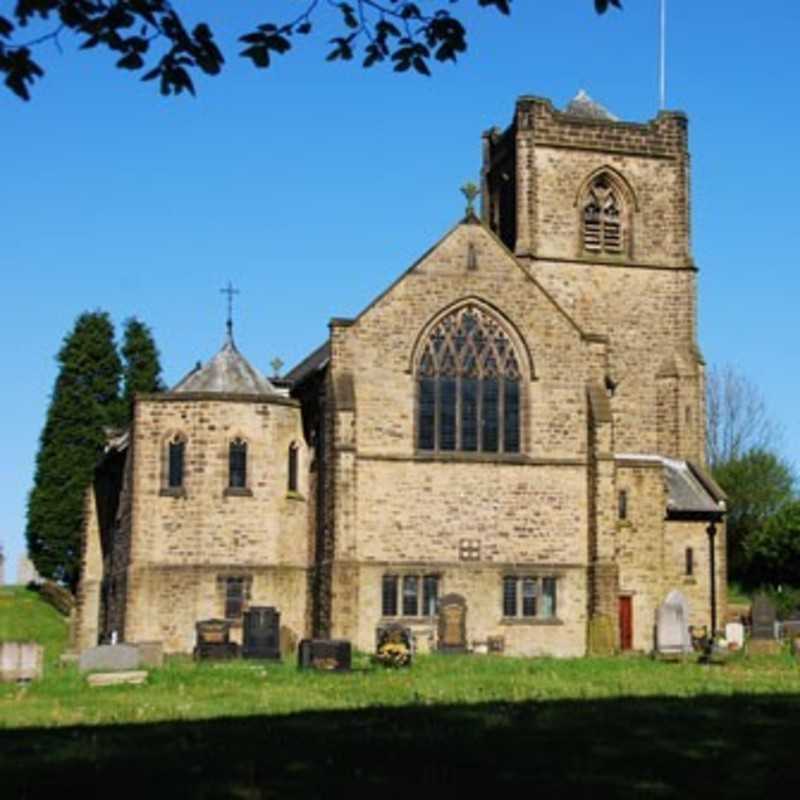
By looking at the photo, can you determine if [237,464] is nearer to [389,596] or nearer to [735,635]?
[389,596]

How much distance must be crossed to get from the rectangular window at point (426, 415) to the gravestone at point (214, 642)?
7.57 meters

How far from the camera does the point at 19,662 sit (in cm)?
2756

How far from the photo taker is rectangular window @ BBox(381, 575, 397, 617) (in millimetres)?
39938

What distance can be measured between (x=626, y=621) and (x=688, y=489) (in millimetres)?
4841

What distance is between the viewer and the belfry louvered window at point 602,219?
48938 mm

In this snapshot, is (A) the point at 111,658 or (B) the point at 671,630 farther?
(B) the point at 671,630

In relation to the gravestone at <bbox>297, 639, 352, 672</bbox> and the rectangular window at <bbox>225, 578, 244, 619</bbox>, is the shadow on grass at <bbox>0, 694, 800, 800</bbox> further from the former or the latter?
the rectangular window at <bbox>225, 578, 244, 619</bbox>

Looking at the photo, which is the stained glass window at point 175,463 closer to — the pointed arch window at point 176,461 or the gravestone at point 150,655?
the pointed arch window at point 176,461

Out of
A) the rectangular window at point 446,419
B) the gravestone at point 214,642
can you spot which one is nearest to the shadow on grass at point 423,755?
the gravestone at point 214,642

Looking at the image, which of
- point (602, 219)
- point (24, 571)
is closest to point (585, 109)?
point (602, 219)

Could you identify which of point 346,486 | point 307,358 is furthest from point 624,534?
point 307,358

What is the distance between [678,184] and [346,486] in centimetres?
1742

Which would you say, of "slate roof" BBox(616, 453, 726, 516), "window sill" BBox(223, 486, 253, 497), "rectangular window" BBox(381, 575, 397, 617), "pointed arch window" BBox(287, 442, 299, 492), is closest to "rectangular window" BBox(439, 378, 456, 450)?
"rectangular window" BBox(381, 575, 397, 617)

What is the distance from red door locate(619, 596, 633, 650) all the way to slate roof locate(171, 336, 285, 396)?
38.4 feet
